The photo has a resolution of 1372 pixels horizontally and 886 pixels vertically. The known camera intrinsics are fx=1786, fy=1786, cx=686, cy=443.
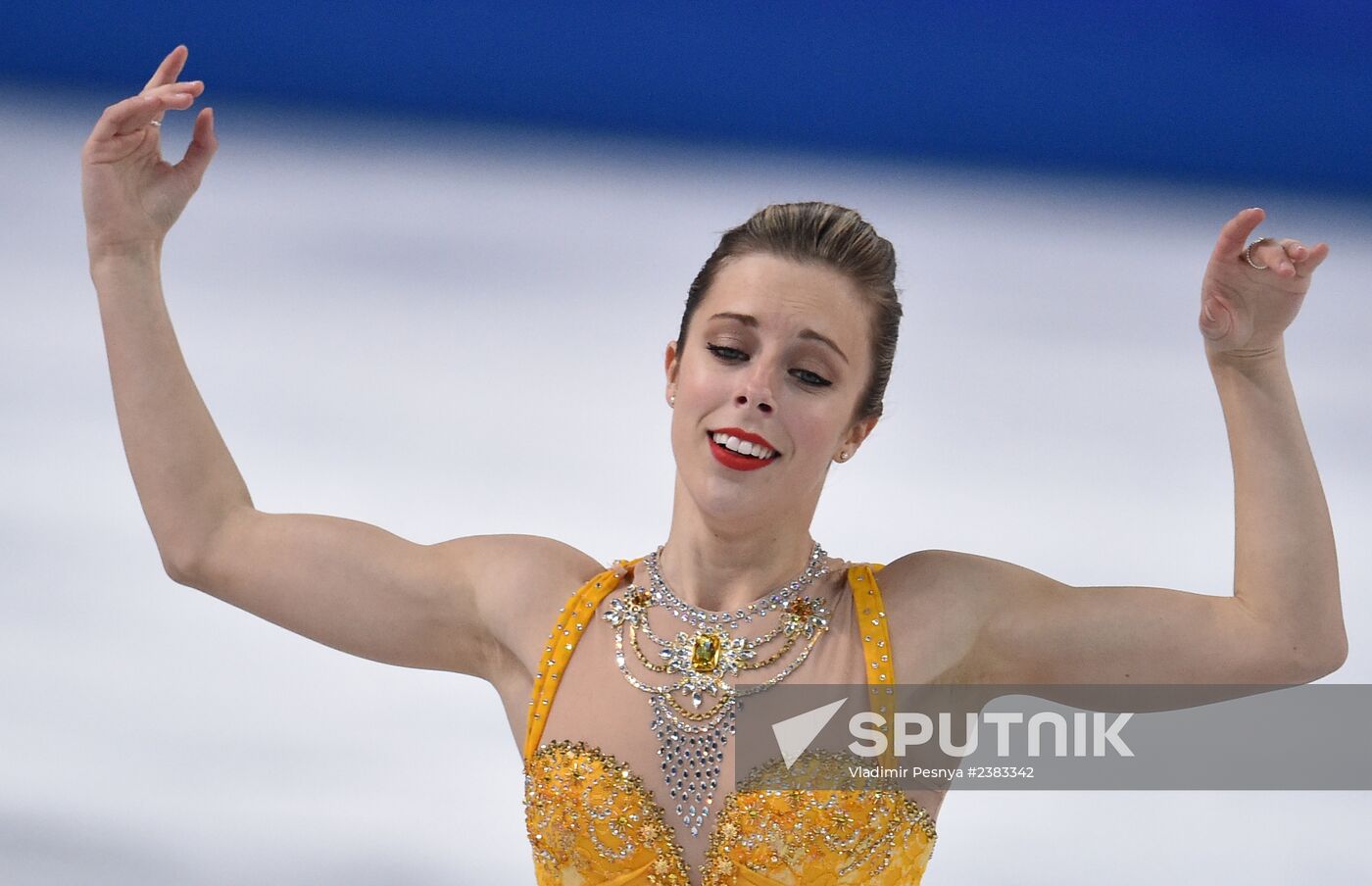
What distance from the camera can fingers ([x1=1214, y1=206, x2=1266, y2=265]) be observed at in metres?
1.86

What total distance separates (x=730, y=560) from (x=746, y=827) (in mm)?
311

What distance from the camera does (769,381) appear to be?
2000 mm

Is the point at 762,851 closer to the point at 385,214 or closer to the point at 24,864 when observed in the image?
the point at 24,864

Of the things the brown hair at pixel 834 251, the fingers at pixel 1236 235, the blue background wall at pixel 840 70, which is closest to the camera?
the fingers at pixel 1236 235

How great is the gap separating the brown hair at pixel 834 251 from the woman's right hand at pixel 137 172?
63 cm

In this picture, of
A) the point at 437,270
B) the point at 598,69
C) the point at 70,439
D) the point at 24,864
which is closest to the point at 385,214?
the point at 437,270

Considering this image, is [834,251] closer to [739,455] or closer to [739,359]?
[739,359]

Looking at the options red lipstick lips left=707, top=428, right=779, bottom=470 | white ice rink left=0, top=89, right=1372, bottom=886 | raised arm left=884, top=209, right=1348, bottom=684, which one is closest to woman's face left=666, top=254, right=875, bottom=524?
red lipstick lips left=707, top=428, right=779, bottom=470

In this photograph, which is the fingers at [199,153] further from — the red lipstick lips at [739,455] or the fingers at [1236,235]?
the fingers at [1236,235]

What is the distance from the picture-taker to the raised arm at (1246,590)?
6.33 ft

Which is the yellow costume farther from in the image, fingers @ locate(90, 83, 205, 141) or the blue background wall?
the blue background wall

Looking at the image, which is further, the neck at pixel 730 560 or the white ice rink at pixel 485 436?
the white ice rink at pixel 485 436

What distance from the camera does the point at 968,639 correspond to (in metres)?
2.03

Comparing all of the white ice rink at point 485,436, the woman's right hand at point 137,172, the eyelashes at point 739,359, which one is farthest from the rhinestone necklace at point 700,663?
the white ice rink at point 485,436
